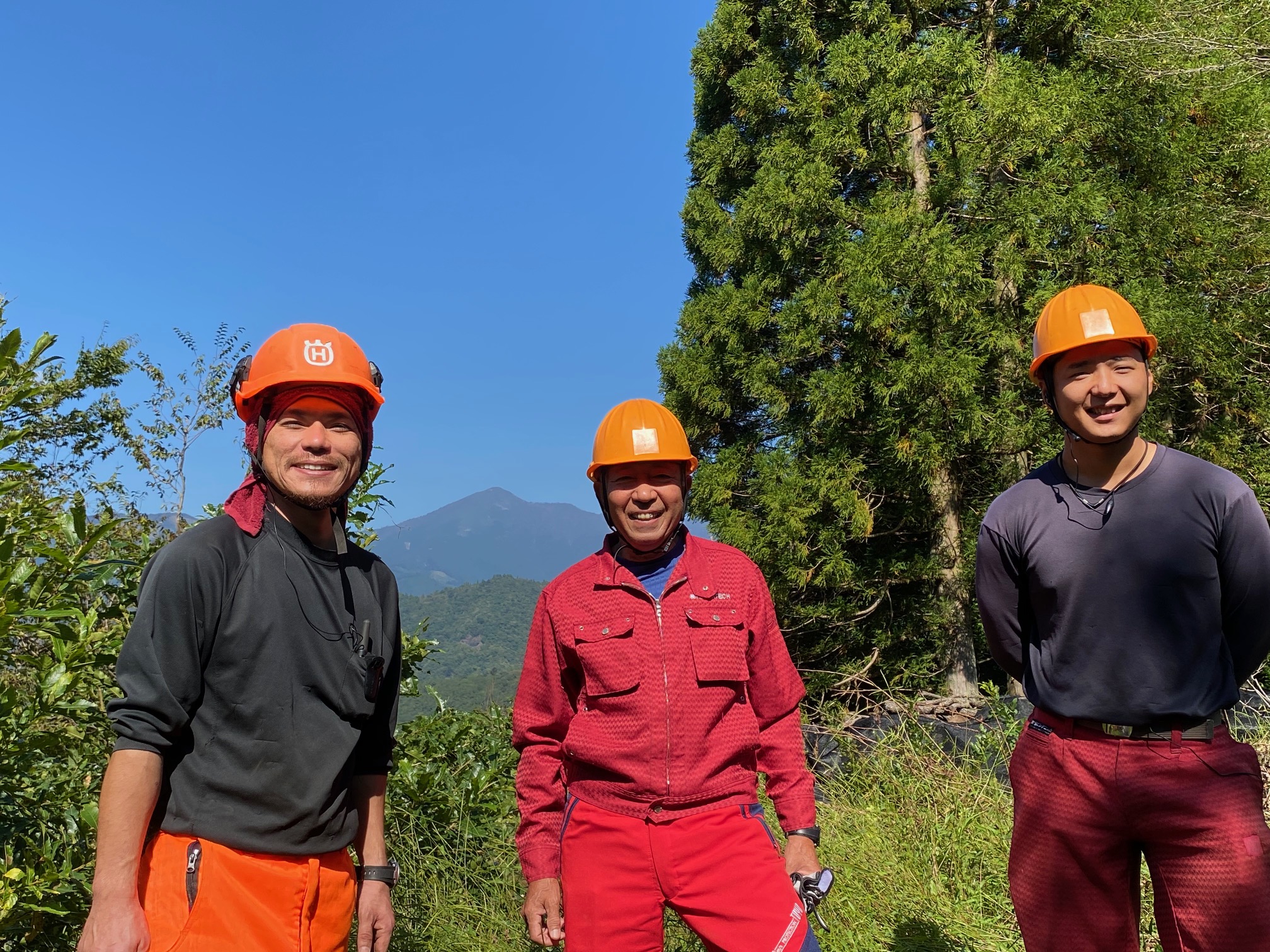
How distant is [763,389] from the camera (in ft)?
27.4

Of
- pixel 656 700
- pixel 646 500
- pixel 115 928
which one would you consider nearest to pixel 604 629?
pixel 656 700

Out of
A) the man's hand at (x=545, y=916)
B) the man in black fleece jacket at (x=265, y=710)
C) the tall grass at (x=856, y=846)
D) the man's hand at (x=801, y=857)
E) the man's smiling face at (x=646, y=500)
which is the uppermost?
the man's smiling face at (x=646, y=500)

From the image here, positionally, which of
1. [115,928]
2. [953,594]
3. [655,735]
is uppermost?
[953,594]

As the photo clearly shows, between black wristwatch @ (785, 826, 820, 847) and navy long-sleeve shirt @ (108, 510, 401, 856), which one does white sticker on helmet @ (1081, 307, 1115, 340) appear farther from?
navy long-sleeve shirt @ (108, 510, 401, 856)

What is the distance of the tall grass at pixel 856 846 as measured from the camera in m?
3.35

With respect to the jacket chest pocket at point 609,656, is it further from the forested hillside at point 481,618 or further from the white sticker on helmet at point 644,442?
the forested hillside at point 481,618

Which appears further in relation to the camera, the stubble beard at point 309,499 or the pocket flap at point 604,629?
the pocket flap at point 604,629

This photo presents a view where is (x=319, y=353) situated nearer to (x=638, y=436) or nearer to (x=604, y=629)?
(x=638, y=436)

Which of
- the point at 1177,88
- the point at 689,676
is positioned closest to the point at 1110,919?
the point at 689,676

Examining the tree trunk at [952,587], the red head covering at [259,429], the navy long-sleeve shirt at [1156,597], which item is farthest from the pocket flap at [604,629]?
the tree trunk at [952,587]

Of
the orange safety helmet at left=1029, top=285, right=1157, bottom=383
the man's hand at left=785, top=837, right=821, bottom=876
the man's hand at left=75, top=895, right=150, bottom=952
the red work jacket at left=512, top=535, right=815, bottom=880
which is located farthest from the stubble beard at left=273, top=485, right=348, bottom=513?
the orange safety helmet at left=1029, top=285, right=1157, bottom=383

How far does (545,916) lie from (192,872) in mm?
874

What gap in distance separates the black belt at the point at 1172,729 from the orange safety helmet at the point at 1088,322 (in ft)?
2.76

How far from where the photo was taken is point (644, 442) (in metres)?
2.30
